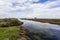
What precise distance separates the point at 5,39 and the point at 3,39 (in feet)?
1.17

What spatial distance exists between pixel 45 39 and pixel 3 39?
42.3 ft

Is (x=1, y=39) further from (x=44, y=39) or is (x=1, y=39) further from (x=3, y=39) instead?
(x=44, y=39)

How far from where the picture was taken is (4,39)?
76.9ft

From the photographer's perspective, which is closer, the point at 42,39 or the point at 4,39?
the point at 4,39

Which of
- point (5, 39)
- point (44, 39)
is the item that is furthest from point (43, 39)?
point (5, 39)

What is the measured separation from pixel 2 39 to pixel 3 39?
0.60 ft

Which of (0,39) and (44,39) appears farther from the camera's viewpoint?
(44,39)

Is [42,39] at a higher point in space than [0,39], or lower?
lower

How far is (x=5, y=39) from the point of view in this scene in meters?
23.4

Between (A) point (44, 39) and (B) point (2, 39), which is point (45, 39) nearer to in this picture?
(A) point (44, 39)

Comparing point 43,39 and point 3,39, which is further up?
point 3,39

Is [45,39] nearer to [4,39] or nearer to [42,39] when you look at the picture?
[42,39]

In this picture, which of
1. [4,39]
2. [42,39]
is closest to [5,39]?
[4,39]

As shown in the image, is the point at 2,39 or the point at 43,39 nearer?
the point at 2,39
